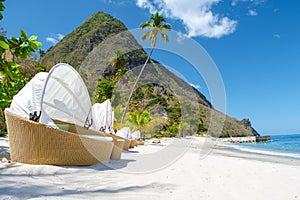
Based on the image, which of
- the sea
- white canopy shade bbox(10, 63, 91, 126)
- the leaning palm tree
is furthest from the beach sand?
the leaning palm tree

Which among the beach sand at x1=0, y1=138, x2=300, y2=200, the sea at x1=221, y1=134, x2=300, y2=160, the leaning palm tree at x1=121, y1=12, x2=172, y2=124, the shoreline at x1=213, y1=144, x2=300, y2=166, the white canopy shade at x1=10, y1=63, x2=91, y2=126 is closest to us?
the beach sand at x1=0, y1=138, x2=300, y2=200

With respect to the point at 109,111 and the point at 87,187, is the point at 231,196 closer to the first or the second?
the point at 87,187

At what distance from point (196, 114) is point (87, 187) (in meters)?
67.3

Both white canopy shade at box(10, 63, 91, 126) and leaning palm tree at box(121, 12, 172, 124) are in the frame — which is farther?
leaning palm tree at box(121, 12, 172, 124)

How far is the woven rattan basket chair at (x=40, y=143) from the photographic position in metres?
3.72

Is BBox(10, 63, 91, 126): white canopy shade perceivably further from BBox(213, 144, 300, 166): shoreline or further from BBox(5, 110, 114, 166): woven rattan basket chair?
BBox(213, 144, 300, 166): shoreline

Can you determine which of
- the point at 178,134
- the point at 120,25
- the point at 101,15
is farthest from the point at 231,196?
the point at 101,15

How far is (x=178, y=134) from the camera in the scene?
167 feet

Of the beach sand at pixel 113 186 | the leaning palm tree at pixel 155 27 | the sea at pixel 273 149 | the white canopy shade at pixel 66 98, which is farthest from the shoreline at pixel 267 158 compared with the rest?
the leaning palm tree at pixel 155 27

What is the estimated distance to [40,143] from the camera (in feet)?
12.2

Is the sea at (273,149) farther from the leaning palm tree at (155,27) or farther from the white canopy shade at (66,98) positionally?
the leaning palm tree at (155,27)

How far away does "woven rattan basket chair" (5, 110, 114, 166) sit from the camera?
3719mm

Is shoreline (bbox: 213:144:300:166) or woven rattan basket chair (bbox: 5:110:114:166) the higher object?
woven rattan basket chair (bbox: 5:110:114:166)

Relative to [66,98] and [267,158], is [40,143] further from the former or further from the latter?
[267,158]
